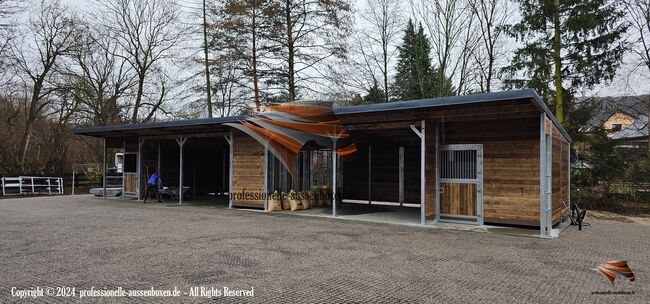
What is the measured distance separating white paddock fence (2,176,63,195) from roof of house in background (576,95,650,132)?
22282 mm

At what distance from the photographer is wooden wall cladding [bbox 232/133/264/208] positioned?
11.8 metres

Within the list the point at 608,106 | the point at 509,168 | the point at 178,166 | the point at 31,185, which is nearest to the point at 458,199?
the point at 509,168

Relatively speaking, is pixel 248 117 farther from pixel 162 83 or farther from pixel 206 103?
pixel 162 83

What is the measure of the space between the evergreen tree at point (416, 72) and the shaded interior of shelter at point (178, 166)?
404 inches

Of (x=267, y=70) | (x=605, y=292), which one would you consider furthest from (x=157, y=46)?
(x=605, y=292)

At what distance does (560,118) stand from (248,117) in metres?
11.3

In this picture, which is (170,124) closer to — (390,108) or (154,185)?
(154,185)

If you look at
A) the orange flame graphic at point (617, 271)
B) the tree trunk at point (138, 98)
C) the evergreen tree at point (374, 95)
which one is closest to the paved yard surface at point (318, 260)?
the orange flame graphic at point (617, 271)

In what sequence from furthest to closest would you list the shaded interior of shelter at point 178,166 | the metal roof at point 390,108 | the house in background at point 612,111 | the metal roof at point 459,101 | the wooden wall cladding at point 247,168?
the shaded interior of shelter at point 178,166, the house in background at point 612,111, the wooden wall cladding at point 247,168, the metal roof at point 390,108, the metal roof at point 459,101

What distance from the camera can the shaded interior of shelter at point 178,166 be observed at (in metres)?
15.6

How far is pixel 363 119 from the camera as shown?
9.74 m

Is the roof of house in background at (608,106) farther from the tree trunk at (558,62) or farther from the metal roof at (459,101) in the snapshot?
the metal roof at (459,101)

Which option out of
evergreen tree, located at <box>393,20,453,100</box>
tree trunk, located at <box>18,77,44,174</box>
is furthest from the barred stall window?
tree trunk, located at <box>18,77,44,174</box>

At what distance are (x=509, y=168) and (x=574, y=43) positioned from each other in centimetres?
895
